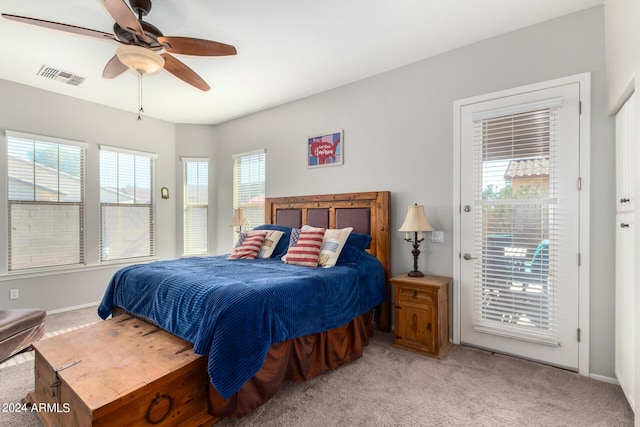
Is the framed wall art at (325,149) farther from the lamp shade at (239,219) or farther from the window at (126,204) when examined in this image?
the window at (126,204)

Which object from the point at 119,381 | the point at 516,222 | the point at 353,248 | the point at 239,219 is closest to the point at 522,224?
the point at 516,222

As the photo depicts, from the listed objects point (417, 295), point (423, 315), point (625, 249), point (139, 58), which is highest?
point (139, 58)

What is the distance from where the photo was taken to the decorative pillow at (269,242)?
3520mm

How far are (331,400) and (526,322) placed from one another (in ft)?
5.85

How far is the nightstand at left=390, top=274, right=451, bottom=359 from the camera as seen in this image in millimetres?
2684

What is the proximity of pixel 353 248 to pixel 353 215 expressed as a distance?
23.5 inches

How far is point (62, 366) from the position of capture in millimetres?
1726

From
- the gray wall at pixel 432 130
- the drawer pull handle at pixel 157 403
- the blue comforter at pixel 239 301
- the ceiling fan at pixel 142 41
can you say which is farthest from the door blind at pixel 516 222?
the drawer pull handle at pixel 157 403

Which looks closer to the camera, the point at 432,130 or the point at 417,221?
the point at 417,221

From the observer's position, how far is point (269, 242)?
3.58m

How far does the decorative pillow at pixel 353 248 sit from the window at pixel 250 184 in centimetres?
202

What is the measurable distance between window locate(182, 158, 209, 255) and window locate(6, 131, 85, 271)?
1.47m

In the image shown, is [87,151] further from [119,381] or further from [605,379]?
[605,379]

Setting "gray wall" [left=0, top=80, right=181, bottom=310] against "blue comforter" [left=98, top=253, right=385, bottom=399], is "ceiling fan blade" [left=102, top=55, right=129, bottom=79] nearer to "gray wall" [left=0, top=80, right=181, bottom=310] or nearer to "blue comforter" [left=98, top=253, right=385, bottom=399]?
"blue comforter" [left=98, top=253, right=385, bottom=399]
